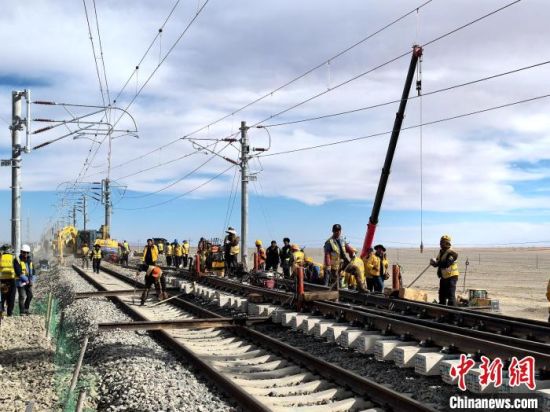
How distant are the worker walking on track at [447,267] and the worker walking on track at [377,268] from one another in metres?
3.16

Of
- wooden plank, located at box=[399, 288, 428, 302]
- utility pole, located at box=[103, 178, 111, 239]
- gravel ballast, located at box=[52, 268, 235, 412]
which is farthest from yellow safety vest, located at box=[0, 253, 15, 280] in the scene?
utility pole, located at box=[103, 178, 111, 239]

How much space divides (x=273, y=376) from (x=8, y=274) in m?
9.99

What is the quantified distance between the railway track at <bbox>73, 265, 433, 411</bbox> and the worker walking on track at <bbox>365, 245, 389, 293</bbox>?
6.20 metres

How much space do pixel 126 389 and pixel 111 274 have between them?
89.3 feet

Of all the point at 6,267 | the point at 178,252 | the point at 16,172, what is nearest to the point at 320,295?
the point at 6,267

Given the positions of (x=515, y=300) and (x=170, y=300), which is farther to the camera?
(x=515, y=300)

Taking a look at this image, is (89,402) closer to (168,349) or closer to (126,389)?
(126,389)

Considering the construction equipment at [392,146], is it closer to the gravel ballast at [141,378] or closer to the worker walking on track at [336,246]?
the worker walking on track at [336,246]

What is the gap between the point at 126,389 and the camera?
24.9 feet

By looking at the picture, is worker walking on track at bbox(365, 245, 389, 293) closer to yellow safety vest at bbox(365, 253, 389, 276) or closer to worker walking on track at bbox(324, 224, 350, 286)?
yellow safety vest at bbox(365, 253, 389, 276)

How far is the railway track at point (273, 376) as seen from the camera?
669 cm

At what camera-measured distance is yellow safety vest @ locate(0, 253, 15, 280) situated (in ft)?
51.3

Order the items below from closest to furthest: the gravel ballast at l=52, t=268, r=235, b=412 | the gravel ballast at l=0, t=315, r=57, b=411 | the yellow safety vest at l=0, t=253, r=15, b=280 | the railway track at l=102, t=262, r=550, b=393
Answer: the gravel ballast at l=52, t=268, r=235, b=412, the railway track at l=102, t=262, r=550, b=393, the gravel ballast at l=0, t=315, r=57, b=411, the yellow safety vest at l=0, t=253, r=15, b=280

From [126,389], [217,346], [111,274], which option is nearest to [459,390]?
[126,389]
